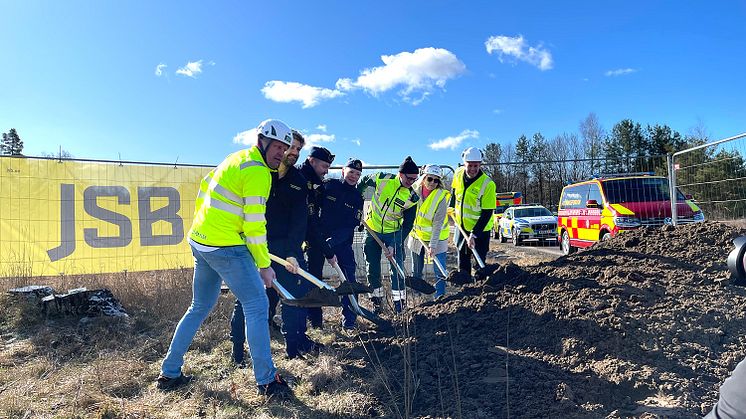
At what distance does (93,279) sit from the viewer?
6465 mm

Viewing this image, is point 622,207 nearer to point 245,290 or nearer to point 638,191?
point 638,191

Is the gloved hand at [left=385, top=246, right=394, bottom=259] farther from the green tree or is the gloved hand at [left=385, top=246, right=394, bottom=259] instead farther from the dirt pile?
the green tree

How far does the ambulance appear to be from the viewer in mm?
7695

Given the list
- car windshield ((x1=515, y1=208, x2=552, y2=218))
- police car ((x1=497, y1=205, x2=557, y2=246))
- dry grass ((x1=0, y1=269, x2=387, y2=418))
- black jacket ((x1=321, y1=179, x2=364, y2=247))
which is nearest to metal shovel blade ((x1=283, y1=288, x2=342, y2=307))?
dry grass ((x1=0, y1=269, x2=387, y2=418))

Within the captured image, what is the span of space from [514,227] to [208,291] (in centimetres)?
1382

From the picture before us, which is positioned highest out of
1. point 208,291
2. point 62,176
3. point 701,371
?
point 62,176

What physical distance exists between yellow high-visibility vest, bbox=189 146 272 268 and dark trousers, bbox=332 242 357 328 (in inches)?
79.0

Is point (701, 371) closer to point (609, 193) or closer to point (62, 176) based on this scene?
point (609, 193)

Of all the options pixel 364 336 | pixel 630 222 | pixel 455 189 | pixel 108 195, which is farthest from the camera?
pixel 630 222

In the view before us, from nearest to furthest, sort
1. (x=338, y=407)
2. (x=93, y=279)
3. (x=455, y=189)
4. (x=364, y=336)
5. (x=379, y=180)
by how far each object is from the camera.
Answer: (x=338, y=407)
(x=364, y=336)
(x=379, y=180)
(x=455, y=189)
(x=93, y=279)

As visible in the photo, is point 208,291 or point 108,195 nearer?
point 208,291

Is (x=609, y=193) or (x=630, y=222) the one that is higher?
(x=609, y=193)

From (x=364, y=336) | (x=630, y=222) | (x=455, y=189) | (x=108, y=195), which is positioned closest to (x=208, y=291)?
(x=364, y=336)

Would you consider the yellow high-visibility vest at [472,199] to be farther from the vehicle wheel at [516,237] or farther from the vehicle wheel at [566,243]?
the vehicle wheel at [516,237]
